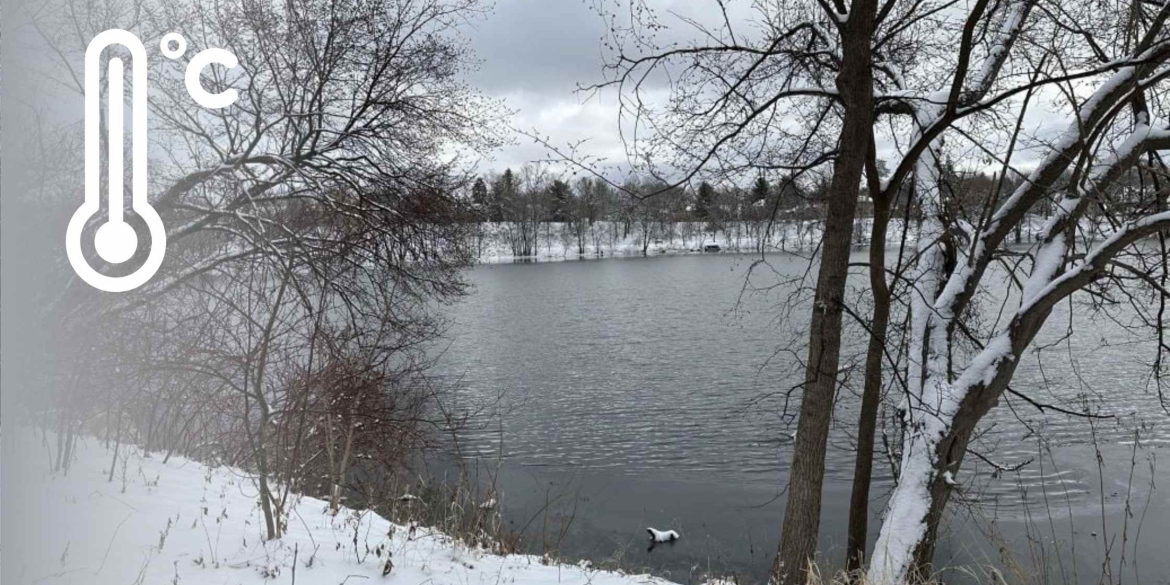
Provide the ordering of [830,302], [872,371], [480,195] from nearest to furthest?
[830,302] < [872,371] < [480,195]

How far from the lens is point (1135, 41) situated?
18.7ft

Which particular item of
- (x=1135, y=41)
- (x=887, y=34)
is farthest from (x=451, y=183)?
(x=1135, y=41)

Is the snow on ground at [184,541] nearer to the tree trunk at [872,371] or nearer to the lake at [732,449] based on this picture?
the lake at [732,449]

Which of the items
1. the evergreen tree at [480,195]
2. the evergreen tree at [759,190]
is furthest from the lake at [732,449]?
the evergreen tree at [480,195]

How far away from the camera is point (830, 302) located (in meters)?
5.20

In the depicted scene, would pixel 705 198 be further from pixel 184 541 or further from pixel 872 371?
pixel 184 541

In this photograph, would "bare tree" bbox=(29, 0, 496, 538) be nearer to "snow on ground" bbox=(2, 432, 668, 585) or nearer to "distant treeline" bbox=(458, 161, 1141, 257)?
"snow on ground" bbox=(2, 432, 668, 585)

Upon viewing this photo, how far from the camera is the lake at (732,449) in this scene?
7.82 meters

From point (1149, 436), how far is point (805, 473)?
8.22m

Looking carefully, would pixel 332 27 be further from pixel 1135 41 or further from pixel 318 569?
pixel 1135 41

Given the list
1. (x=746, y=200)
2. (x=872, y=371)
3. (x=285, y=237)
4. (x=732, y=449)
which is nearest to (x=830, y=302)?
(x=872, y=371)

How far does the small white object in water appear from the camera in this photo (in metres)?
8.30

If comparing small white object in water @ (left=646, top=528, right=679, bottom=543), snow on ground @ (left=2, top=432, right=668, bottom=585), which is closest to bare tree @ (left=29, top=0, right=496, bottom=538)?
snow on ground @ (left=2, top=432, right=668, bottom=585)

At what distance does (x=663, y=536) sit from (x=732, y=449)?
3.15 meters
